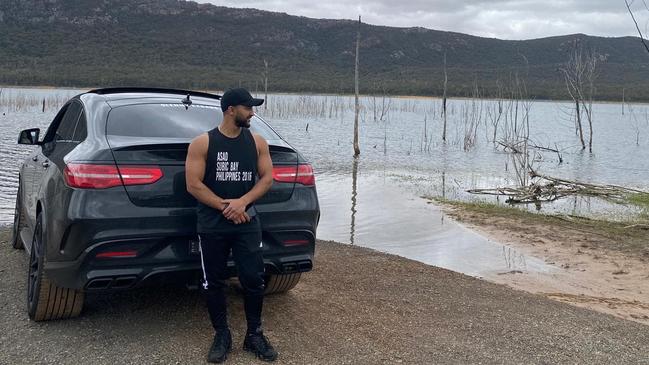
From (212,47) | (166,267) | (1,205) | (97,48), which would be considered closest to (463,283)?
(166,267)

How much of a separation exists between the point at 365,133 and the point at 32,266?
30.6 metres

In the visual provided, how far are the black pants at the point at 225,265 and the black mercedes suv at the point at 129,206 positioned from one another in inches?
A: 8.7

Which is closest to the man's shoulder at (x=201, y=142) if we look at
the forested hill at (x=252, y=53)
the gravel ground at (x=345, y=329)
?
the gravel ground at (x=345, y=329)

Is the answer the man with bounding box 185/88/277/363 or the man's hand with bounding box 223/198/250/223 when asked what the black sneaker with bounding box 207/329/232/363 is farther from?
the man's hand with bounding box 223/198/250/223

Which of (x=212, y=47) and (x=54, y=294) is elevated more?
(x=212, y=47)

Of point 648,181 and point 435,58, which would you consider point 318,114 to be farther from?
point 435,58

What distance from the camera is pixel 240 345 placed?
4.52m

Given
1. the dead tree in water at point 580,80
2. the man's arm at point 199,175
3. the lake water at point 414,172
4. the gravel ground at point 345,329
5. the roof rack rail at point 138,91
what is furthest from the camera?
the dead tree in water at point 580,80

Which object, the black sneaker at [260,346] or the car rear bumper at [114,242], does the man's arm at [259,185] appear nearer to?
the car rear bumper at [114,242]

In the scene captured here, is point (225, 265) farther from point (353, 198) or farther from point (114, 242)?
point (353, 198)

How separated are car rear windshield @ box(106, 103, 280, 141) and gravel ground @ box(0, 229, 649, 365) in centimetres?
139

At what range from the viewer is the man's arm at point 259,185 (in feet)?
13.2

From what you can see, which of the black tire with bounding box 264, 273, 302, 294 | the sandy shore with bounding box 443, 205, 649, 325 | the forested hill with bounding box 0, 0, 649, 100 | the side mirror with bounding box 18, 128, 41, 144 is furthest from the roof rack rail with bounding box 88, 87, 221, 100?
the forested hill with bounding box 0, 0, 649, 100

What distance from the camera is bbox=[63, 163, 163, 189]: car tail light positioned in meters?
4.14
